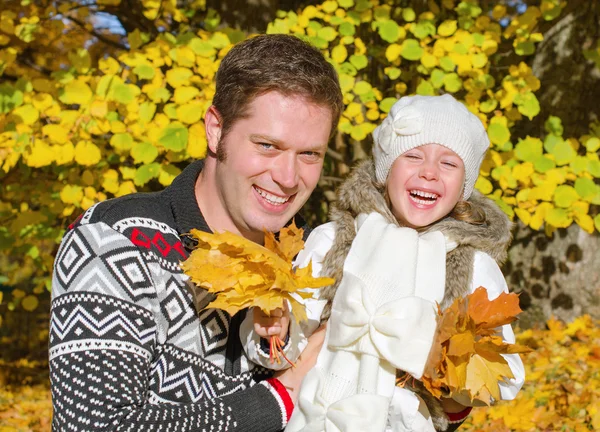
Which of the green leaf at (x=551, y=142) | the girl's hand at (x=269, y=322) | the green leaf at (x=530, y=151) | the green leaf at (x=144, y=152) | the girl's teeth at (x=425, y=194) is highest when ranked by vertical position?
the green leaf at (x=551, y=142)

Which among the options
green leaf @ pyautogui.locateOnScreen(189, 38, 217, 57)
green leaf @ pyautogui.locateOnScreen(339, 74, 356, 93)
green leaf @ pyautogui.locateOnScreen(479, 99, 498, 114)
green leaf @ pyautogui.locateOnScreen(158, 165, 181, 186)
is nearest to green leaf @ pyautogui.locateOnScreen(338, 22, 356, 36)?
green leaf @ pyautogui.locateOnScreen(339, 74, 356, 93)

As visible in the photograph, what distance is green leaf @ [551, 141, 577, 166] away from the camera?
3.40m

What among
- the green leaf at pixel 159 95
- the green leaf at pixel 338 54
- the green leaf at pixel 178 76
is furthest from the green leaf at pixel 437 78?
the green leaf at pixel 159 95

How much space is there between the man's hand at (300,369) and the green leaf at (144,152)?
1385mm

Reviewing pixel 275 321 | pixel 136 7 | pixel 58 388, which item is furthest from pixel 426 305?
pixel 136 7

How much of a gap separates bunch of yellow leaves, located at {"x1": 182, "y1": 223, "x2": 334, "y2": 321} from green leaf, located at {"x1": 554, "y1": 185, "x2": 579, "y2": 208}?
1.93 m

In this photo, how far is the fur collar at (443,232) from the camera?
232 centimetres

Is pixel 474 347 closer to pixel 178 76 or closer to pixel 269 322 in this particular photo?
pixel 269 322

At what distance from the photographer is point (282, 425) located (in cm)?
211

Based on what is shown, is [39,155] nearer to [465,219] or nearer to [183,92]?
[183,92]

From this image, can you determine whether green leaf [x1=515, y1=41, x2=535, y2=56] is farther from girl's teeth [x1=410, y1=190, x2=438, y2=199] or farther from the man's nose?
the man's nose

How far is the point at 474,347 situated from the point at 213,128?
1.21m

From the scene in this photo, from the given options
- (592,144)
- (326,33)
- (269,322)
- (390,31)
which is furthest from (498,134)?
(269,322)

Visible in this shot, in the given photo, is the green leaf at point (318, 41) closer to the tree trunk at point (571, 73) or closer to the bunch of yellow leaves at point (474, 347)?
the bunch of yellow leaves at point (474, 347)
